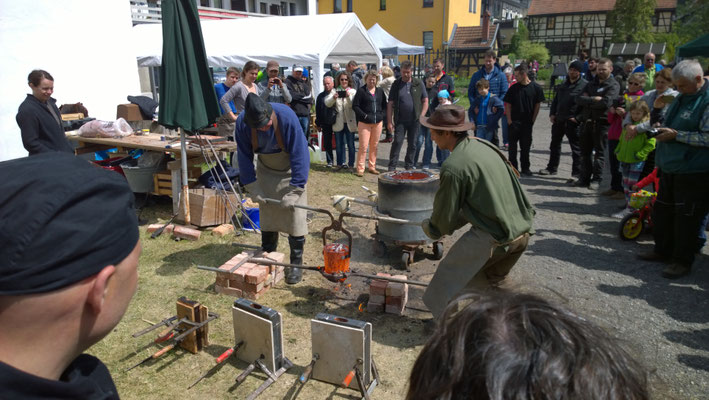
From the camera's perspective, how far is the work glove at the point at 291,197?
4762 mm

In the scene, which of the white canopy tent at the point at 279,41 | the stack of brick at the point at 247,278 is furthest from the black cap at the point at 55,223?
the white canopy tent at the point at 279,41

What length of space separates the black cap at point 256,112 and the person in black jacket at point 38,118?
2952 millimetres

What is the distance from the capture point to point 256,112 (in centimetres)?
440

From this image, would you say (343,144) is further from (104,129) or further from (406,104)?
(104,129)

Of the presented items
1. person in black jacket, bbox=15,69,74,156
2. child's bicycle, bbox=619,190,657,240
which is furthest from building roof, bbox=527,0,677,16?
person in black jacket, bbox=15,69,74,156

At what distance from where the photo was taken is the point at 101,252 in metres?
0.90

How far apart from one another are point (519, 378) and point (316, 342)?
272cm

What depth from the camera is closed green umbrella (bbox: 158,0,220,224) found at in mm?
5781

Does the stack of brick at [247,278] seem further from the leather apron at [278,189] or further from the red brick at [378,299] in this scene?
the red brick at [378,299]

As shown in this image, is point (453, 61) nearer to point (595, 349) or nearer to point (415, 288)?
point (415, 288)

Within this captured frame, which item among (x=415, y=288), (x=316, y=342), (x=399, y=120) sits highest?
(x=399, y=120)

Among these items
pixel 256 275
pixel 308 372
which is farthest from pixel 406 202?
pixel 308 372

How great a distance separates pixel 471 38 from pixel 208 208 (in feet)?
129

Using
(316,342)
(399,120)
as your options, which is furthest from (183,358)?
(399,120)
